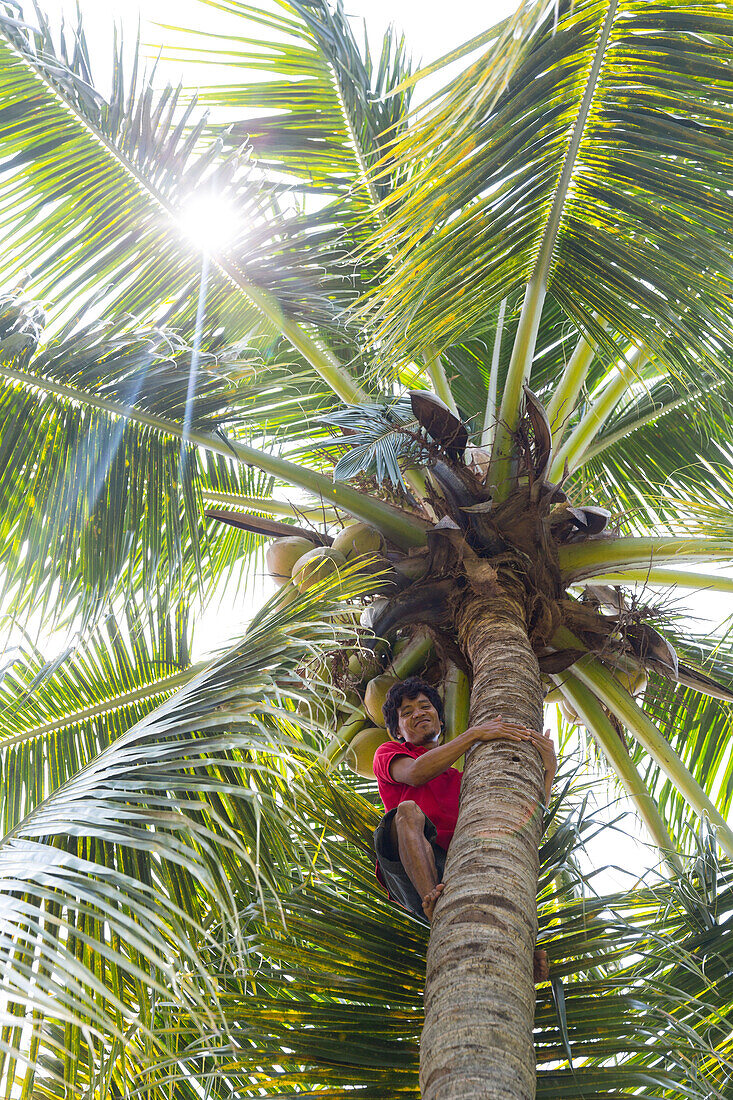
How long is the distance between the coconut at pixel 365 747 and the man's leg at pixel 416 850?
1.97 feet

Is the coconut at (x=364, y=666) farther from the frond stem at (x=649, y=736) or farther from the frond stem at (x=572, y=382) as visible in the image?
the frond stem at (x=572, y=382)

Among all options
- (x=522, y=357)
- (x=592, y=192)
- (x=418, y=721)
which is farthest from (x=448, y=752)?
(x=592, y=192)

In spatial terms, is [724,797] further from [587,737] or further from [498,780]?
[498,780]

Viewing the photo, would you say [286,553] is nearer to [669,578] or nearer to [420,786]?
[420,786]

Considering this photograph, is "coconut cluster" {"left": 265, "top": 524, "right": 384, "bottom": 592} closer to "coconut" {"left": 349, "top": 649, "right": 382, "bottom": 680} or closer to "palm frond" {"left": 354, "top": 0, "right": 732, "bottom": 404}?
"coconut" {"left": 349, "top": 649, "right": 382, "bottom": 680}

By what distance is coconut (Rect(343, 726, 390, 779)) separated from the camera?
3406mm

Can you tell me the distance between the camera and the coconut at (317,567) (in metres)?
3.07

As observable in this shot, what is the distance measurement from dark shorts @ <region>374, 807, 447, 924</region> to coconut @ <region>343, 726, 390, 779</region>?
0.57 meters

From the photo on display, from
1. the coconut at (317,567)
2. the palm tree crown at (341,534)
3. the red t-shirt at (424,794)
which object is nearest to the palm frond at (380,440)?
the palm tree crown at (341,534)

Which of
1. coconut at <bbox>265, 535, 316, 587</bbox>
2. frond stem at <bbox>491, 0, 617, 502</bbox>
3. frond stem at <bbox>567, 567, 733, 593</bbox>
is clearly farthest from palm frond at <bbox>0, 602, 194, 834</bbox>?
frond stem at <bbox>567, 567, 733, 593</bbox>

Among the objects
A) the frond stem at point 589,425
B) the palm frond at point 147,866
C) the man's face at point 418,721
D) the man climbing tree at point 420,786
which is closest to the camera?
the palm frond at point 147,866

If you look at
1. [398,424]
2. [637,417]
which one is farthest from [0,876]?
[637,417]

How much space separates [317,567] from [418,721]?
24.5 inches

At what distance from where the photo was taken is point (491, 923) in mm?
1925
